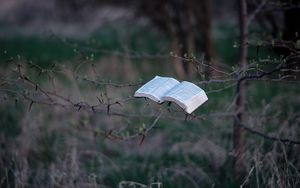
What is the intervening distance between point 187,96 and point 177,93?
69 mm

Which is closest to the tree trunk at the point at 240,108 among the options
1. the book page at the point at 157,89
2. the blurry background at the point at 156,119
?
the blurry background at the point at 156,119

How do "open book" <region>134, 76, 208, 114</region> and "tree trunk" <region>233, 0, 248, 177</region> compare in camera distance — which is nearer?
"open book" <region>134, 76, 208, 114</region>

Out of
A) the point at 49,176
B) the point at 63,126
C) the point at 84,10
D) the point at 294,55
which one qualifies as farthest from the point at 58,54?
the point at 294,55

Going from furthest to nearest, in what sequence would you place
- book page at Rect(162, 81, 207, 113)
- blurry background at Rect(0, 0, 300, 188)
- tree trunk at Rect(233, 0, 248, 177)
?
1. tree trunk at Rect(233, 0, 248, 177)
2. blurry background at Rect(0, 0, 300, 188)
3. book page at Rect(162, 81, 207, 113)

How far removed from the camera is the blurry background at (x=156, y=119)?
361 centimetres

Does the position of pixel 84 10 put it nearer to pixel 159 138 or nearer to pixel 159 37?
pixel 159 37

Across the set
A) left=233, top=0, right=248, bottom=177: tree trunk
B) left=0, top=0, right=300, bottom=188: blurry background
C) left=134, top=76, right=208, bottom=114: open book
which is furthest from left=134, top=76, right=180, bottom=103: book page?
left=233, top=0, right=248, bottom=177: tree trunk

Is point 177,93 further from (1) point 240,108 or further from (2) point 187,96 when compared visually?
(1) point 240,108

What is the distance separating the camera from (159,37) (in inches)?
363

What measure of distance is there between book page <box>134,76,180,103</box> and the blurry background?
0.58ft

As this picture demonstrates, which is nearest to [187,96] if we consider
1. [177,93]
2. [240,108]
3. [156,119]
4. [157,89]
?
[177,93]

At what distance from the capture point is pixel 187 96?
294 cm

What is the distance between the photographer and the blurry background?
361 centimetres

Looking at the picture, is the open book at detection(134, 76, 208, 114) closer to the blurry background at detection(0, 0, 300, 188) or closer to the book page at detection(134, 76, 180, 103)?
the book page at detection(134, 76, 180, 103)
